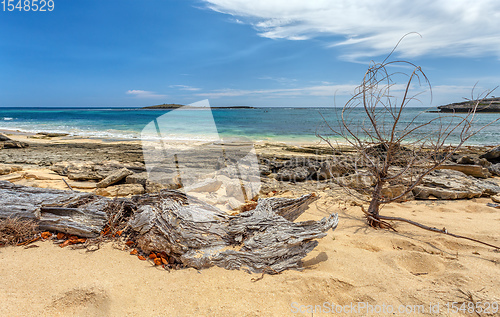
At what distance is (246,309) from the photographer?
203 centimetres

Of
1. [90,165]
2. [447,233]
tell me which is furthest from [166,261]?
[90,165]

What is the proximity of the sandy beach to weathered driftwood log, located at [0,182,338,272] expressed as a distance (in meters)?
0.15

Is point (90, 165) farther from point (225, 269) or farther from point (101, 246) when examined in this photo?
point (225, 269)

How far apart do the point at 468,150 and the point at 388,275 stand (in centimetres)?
1382

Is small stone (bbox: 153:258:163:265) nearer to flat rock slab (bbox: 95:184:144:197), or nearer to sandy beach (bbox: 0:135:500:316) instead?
sandy beach (bbox: 0:135:500:316)

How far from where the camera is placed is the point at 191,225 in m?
2.70

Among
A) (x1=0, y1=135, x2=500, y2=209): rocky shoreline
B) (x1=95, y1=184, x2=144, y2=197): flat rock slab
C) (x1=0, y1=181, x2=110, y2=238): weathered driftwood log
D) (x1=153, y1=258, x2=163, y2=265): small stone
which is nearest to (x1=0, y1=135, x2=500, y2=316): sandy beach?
(x1=153, y1=258, x2=163, y2=265): small stone

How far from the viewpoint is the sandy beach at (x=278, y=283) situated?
2.02 meters

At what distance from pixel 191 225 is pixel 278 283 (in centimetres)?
107

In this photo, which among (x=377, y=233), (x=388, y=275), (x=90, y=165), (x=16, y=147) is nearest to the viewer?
(x=388, y=275)

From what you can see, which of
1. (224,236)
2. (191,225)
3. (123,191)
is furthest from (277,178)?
(191,225)

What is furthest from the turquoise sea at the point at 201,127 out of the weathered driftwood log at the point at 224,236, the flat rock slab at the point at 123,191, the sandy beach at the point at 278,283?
the weathered driftwood log at the point at 224,236

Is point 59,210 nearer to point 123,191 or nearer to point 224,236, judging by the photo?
point 123,191

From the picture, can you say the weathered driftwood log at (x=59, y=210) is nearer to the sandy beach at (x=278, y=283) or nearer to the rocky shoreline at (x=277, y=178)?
the sandy beach at (x=278, y=283)
